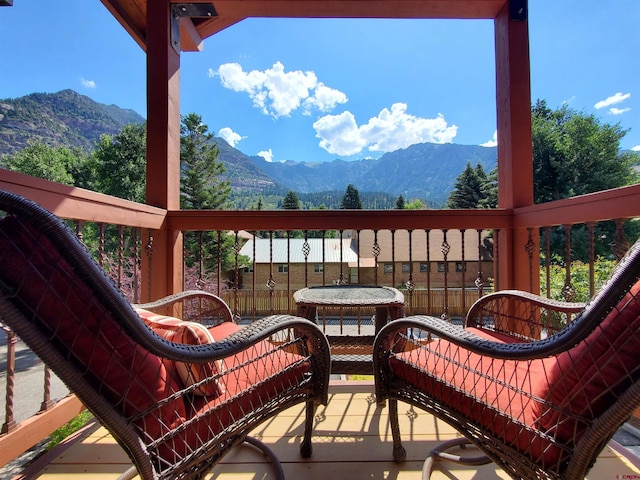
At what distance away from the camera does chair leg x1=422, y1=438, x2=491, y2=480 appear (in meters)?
1.19

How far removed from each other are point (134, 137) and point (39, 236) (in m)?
20.5

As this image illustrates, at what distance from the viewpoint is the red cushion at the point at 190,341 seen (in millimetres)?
838

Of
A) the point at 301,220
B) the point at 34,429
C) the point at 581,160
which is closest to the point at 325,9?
the point at 301,220

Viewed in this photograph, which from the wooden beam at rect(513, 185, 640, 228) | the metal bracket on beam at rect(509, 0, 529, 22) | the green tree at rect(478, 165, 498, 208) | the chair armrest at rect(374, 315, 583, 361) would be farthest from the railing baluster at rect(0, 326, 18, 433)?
the green tree at rect(478, 165, 498, 208)

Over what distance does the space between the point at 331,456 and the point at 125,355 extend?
105 cm

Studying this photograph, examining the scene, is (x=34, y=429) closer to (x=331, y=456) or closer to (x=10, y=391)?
(x=10, y=391)

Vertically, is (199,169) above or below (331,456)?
above

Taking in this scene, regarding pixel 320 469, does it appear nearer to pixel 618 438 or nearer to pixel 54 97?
pixel 618 438

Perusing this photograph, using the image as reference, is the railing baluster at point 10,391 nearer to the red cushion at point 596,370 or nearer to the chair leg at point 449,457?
the chair leg at point 449,457

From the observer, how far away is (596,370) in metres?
0.67

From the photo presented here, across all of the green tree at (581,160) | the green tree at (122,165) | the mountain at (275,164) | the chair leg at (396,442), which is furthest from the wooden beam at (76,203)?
the green tree at (581,160)

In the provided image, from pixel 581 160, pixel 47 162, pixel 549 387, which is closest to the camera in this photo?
pixel 549 387

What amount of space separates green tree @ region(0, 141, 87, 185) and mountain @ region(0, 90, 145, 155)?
3.34m

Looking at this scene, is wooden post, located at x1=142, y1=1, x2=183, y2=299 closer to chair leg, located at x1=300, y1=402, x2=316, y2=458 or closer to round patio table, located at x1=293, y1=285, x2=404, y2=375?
round patio table, located at x1=293, y1=285, x2=404, y2=375
